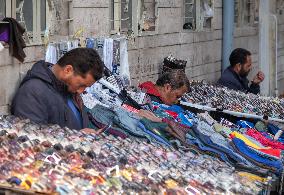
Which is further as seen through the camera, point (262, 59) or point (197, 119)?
point (262, 59)

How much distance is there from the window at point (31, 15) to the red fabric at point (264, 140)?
Answer: 2.37m

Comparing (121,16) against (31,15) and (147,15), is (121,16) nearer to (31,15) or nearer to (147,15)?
(147,15)

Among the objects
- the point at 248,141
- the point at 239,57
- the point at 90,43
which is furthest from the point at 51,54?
the point at 239,57

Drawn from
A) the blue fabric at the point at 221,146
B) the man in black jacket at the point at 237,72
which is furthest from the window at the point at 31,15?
the man in black jacket at the point at 237,72

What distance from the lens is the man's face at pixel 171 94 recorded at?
24.4 ft

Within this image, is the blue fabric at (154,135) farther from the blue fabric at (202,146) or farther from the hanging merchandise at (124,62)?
the hanging merchandise at (124,62)

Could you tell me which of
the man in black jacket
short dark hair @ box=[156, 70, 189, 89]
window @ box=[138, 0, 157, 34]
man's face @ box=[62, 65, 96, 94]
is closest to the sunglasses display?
man's face @ box=[62, 65, 96, 94]

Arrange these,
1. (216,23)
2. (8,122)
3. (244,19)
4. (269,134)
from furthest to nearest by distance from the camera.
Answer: (244,19) → (216,23) → (269,134) → (8,122)

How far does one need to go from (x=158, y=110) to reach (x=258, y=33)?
24.5 ft

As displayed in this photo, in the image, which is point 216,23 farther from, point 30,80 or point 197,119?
point 30,80

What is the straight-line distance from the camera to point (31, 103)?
5.21m

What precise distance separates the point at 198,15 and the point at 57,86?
583cm

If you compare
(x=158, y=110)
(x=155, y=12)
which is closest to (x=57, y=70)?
(x=158, y=110)

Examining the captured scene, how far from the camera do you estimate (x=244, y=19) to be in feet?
43.5
